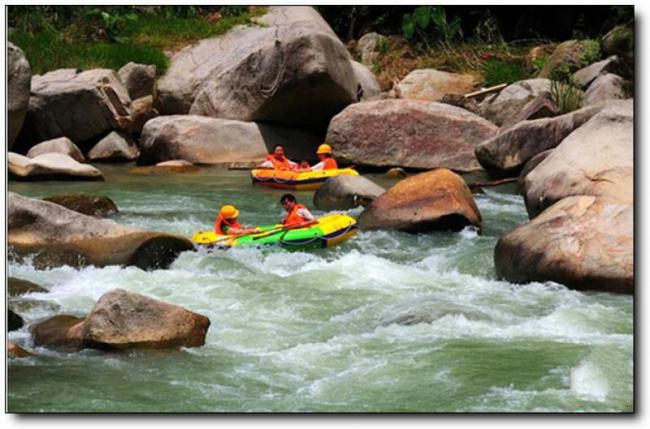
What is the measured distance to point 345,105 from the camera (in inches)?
601

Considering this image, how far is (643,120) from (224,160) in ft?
32.4

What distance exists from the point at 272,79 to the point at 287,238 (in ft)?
19.5

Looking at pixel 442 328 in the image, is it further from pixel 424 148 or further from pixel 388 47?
pixel 388 47

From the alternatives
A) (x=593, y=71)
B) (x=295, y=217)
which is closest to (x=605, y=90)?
(x=593, y=71)

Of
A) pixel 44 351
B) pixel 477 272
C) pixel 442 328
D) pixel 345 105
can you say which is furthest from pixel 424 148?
pixel 44 351

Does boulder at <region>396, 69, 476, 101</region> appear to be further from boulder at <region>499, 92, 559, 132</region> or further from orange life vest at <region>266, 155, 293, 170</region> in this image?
orange life vest at <region>266, 155, 293, 170</region>

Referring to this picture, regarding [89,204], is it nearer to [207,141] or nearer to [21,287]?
[21,287]

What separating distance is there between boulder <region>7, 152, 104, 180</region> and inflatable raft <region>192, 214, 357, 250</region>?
12.8ft

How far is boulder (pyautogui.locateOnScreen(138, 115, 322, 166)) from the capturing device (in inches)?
577

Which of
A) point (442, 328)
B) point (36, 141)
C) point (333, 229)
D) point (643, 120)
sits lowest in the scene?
point (36, 141)

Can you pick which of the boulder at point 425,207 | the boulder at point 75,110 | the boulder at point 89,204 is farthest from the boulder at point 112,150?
the boulder at point 425,207

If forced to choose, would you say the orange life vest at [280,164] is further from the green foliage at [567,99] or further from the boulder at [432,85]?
the boulder at [432,85]

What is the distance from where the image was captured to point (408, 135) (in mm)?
13992

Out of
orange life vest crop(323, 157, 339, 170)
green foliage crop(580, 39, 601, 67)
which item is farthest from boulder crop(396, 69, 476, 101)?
orange life vest crop(323, 157, 339, 170)
